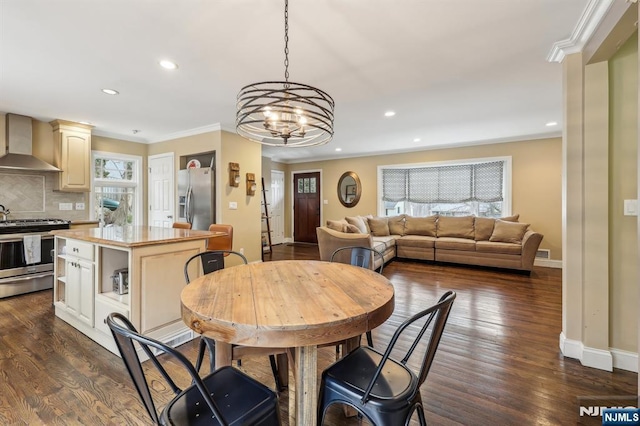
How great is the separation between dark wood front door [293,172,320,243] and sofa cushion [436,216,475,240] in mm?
3274

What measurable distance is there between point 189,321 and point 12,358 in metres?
2.19

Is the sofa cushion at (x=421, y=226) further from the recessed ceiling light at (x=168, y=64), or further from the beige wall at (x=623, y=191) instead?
the recessed ceiling light at (x=168, y=64)

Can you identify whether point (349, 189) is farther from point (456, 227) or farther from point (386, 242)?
point (456, 227)

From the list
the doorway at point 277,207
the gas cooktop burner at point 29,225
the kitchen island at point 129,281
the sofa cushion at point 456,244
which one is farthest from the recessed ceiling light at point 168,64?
the doorway at point 277,207

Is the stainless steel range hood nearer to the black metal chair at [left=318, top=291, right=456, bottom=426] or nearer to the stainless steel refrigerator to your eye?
the stainless steel refrigerator

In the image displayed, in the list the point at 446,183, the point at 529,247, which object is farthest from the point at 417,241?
the point at 529,247

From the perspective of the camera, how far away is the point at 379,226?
623 cm

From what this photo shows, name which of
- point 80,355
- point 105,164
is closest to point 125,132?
point 105,164

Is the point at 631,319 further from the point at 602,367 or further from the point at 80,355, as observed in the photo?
the point at 80,355

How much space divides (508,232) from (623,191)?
3.23 metres

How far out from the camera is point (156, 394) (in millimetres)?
1827

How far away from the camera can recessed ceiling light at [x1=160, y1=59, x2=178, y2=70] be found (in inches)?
101

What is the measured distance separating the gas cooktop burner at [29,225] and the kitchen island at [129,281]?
1.48 m

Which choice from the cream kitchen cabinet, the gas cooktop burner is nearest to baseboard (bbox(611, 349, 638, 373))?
the gas cooktop burner
